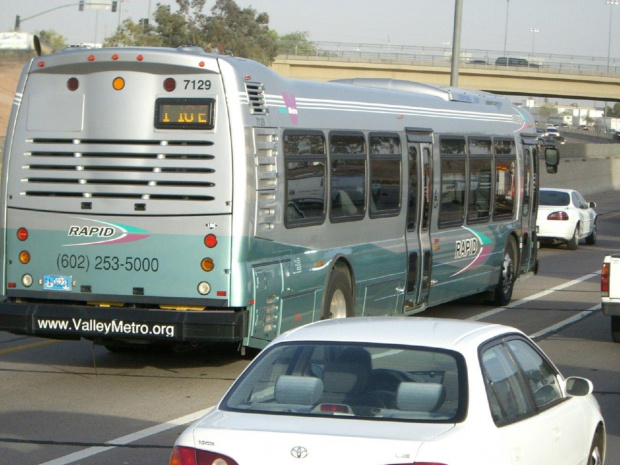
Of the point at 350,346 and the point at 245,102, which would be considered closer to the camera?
the point at 350,346

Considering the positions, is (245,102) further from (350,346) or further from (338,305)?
(350,346)

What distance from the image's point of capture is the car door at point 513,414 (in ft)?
16.6

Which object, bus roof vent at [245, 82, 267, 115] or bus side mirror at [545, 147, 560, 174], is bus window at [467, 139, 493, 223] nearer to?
bus side mirror at [545, 147, 560, 174]

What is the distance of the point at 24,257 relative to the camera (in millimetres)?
10781

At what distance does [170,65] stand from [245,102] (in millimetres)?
778

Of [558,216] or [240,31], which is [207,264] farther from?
[240,31]

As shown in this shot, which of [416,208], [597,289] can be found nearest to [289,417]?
[416,208]

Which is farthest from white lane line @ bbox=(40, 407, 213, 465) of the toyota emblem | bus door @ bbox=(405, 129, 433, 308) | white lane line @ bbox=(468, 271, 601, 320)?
white lane line @ bbox=(468, 271, 601, 320)

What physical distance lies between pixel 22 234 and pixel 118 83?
174 cm

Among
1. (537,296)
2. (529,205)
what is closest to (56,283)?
Result: (529,205)

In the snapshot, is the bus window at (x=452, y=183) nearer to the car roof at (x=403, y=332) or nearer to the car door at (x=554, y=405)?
the car door at (x=554, y=405)

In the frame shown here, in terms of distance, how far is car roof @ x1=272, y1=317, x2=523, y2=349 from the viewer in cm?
538

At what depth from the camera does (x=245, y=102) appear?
1044cm

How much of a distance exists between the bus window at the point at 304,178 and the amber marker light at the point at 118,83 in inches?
65.8
